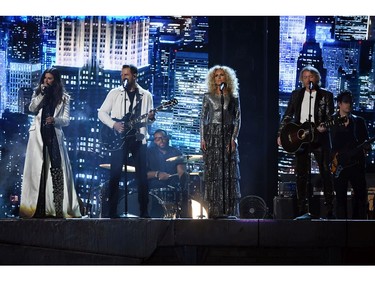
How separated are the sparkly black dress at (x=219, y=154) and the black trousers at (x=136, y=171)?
708 millimetres

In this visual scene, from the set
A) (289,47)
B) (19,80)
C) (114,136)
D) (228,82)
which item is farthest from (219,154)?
(19,80)

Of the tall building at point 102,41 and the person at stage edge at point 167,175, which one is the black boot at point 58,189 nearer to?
the person at stage edge at point 167,175

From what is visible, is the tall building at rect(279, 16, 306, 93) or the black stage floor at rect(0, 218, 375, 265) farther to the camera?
the tall building at rect(279, 16, 306, 93)

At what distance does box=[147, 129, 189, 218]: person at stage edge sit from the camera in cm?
1073

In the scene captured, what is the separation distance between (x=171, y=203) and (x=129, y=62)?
1.81m

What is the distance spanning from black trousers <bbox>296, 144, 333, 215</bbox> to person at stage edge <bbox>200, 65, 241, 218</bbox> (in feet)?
2.46

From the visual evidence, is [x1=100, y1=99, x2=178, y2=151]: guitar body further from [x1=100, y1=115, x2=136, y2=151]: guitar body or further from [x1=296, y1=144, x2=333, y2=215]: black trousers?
[x1=296, y1=144, x2=333, y2=215]: black trousers

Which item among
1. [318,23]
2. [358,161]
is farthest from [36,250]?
[318,23]

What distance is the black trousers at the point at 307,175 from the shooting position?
871 cm

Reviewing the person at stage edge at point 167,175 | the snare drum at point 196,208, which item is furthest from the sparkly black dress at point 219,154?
the person at stage edge at point 167,175

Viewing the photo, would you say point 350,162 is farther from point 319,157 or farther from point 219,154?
point 219,154

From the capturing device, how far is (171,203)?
10.7m

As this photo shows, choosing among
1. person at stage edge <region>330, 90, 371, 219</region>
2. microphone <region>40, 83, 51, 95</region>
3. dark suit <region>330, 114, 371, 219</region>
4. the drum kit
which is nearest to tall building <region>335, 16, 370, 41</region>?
person at stage edge <region>330, 90, 371, 219</region>

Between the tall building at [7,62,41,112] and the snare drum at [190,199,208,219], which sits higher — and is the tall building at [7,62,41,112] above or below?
above
